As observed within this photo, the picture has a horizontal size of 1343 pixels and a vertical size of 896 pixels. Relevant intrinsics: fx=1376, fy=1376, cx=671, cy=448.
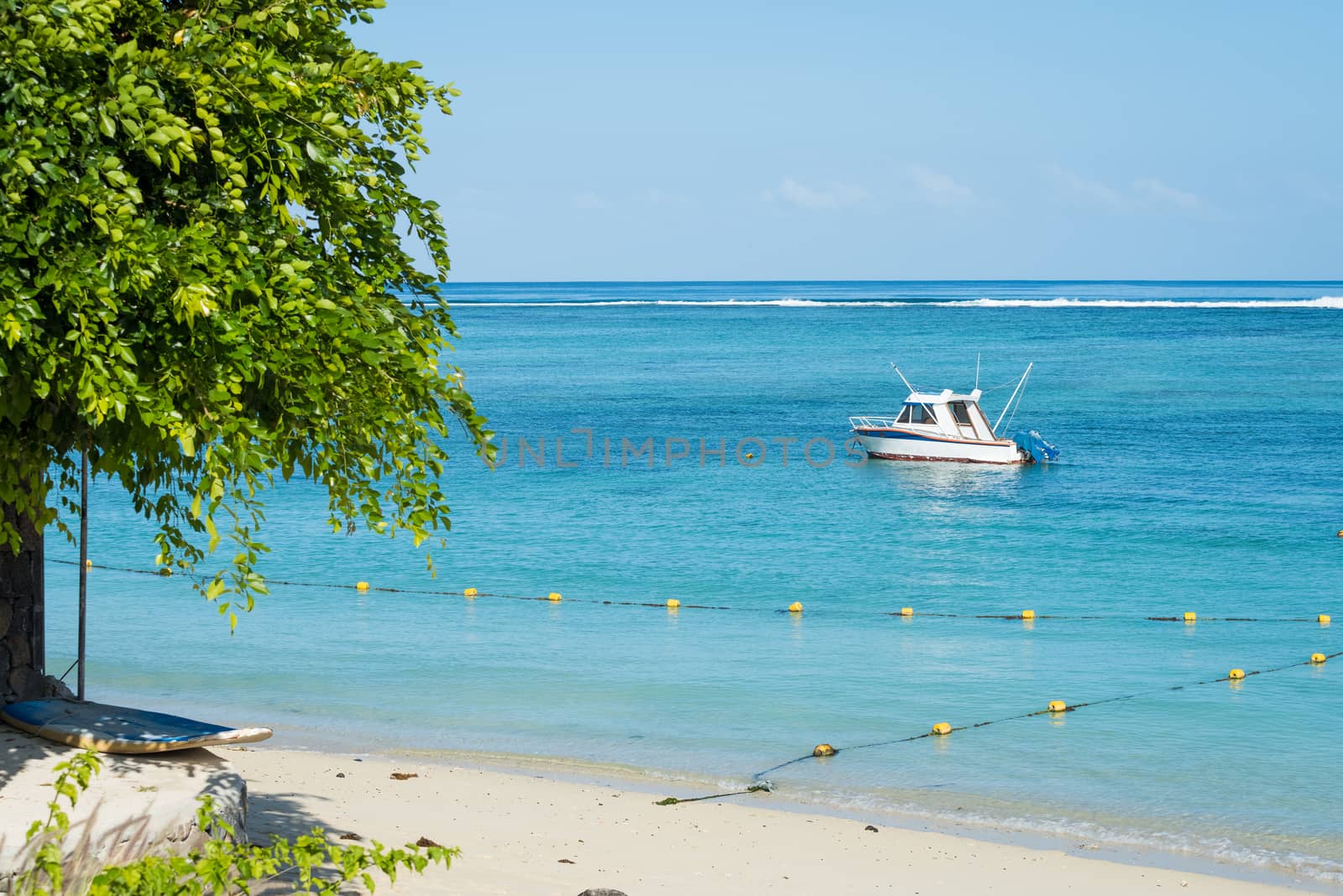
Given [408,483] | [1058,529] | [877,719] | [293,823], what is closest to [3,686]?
[293,823]

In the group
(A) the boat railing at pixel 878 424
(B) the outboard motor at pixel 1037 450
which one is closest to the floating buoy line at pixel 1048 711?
(B) the outboard motor at pixel 1037 450

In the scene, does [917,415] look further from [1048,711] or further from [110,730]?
[110,730]

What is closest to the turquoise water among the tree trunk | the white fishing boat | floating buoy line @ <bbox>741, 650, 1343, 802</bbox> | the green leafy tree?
floating buoy line @ <bbox>741, 650, 1343, 802</bbox>

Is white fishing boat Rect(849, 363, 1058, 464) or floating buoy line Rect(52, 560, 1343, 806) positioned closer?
floating buoy line Rect(52, 560, 1343, 806)

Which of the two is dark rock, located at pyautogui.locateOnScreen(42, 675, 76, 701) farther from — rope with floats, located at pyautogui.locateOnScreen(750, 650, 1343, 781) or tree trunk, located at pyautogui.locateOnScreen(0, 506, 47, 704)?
rope with floats, located at pyautogui.locateOnScreen(750, 650, 1343, 781)

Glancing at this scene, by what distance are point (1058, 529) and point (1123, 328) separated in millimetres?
90920

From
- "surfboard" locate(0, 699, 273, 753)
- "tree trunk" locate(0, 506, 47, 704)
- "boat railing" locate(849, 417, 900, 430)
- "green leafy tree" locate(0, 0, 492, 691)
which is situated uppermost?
"boat railing" locate(849, 417, 900, 430)

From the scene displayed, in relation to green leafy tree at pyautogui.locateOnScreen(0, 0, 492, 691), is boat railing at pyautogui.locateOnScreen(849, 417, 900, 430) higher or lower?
higher

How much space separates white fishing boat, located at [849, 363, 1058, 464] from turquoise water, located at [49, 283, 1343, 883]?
0.49 m

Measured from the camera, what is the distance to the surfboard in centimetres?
680

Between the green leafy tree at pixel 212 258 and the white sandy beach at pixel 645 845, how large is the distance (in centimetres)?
299

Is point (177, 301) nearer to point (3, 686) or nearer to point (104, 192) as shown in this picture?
point (104, 192)

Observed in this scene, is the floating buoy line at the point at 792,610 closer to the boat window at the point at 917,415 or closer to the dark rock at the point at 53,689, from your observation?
the dark rock at the point at 53,689

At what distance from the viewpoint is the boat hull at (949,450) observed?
3484 centimetres
